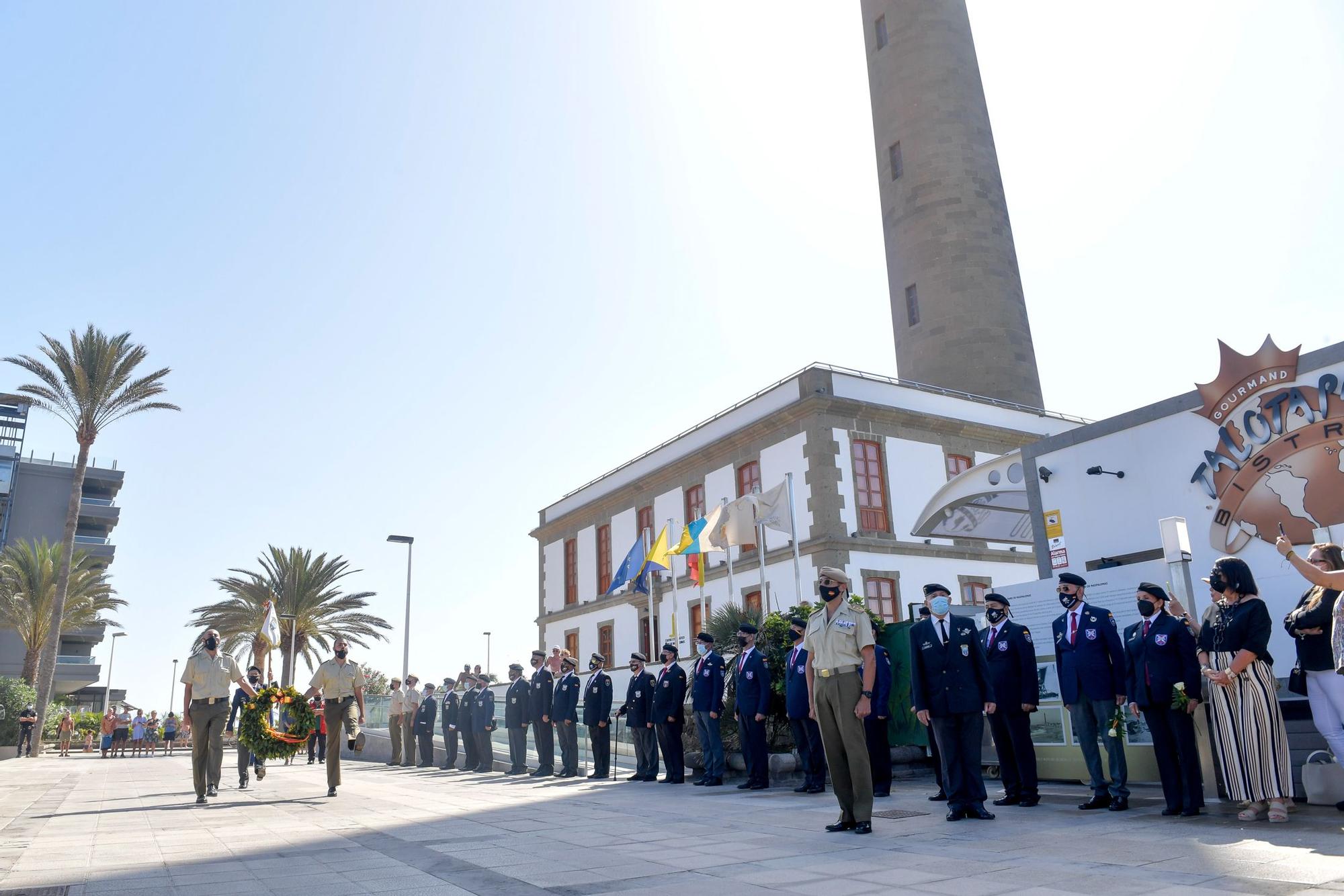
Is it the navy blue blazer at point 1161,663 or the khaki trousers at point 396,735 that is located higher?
the navy blue blazer at point 1161,663

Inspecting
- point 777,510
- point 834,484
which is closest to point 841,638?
point 777,510

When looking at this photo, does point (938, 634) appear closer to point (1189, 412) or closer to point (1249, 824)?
point (1249, 824)

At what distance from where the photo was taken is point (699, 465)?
28.6 m

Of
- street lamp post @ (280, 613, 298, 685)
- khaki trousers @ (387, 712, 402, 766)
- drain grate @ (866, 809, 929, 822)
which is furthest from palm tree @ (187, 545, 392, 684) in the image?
drain grate @ (866, 809, 929, 822)

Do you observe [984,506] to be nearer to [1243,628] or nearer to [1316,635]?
[1243,628]

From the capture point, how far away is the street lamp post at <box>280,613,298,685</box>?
35.2 meters

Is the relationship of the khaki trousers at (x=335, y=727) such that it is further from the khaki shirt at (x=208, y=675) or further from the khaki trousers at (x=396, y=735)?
the khaki trousers at (x=396, y=735)

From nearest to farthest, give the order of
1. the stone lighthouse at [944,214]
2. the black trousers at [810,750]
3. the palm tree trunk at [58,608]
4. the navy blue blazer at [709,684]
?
the black trousers at [810,750] → the navy blue blazer at [709,684] → the palm tree trunk at [58,608] → the stone lighthouse at [944,214]

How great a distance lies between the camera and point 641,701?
1335 cm

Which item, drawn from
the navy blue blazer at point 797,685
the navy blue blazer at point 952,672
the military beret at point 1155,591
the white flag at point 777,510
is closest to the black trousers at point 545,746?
the navy blue blazer at point 797,685

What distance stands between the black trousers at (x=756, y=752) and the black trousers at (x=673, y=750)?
156 cm

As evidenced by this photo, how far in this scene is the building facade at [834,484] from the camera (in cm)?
2416

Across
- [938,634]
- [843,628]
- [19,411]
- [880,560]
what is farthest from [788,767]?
[19,411]

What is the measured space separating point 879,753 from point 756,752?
167cm
